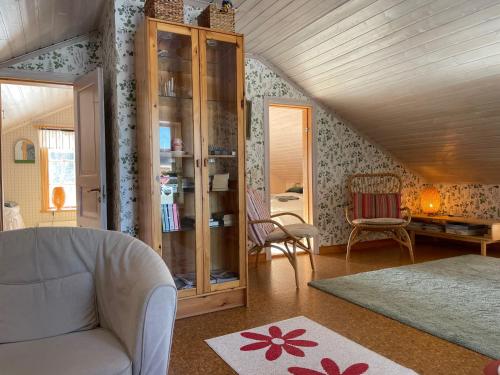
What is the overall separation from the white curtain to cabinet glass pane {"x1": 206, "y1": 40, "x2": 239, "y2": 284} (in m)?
5.06

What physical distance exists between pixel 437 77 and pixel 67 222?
629cm

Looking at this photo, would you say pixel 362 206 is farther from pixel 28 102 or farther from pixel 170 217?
pixel 28 102

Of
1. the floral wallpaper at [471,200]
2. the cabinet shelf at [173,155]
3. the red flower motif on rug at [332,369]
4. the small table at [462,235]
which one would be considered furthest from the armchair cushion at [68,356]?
the floral wallpaper at [471,200]

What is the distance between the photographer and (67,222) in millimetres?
6973

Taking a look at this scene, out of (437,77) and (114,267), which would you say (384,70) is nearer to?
(437,77)

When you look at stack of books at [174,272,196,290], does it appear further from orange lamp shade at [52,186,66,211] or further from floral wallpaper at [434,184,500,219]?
orange lamp shade at [52,186,66,211]

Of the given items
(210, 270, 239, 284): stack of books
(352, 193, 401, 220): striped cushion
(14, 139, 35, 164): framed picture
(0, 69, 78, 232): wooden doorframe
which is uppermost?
(0, 69, 78, 232): wooden doorframe

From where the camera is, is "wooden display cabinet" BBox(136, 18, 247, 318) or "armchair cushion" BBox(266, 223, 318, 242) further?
"armchair cushion" BBox(266, 223, 318, 242)


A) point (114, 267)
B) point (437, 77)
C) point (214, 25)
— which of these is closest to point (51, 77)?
point (214, 25)

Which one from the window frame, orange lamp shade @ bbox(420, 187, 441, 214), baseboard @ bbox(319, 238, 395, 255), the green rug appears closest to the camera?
the green rug

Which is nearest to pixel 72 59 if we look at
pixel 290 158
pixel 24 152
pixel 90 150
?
pixel 90 150

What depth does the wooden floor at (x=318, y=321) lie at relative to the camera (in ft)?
6.74

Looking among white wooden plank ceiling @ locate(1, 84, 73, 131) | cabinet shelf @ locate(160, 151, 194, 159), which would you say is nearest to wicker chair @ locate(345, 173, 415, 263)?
cabinet shelf @ locate(160, 151, 194, 159)

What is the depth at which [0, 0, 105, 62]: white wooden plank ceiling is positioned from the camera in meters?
2.53
